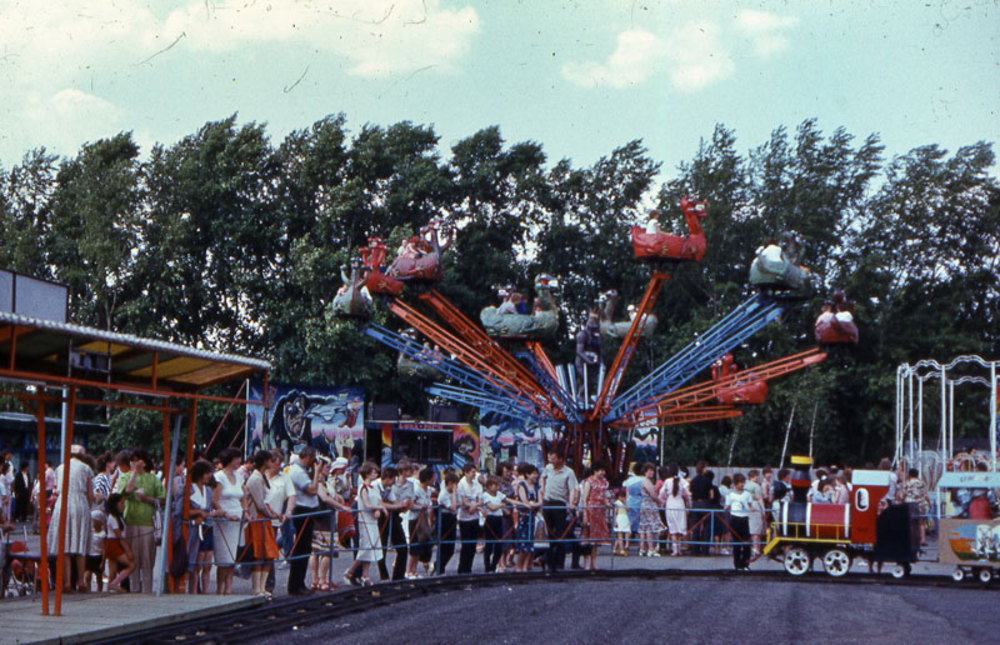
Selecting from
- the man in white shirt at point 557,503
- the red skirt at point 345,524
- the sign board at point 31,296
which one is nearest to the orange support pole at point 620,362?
the man in white shirt at point 557,503

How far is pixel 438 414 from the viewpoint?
122 feet

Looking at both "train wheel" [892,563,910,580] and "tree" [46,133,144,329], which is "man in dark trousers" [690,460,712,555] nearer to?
"train wheel" [892,563,910,580]

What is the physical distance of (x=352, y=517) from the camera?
19.6 meters

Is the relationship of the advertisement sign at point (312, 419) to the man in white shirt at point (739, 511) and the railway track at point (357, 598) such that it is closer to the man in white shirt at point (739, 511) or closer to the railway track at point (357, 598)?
the man in white shirt at point (739, 511)

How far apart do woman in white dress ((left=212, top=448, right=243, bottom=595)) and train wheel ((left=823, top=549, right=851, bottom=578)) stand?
9.87 m

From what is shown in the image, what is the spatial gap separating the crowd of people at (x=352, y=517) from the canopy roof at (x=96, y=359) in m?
1.12

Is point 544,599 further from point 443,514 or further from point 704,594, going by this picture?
point 443,514

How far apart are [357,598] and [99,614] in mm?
3911

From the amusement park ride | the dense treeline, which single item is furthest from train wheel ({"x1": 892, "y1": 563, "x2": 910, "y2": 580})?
the dense treeline

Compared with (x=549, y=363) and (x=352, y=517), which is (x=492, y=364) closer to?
(x=549, y=363)

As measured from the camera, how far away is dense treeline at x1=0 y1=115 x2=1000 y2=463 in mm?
50062

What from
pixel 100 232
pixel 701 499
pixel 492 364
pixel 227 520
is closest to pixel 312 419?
pixel 492 364

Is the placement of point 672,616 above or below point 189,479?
below

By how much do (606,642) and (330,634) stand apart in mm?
2612
